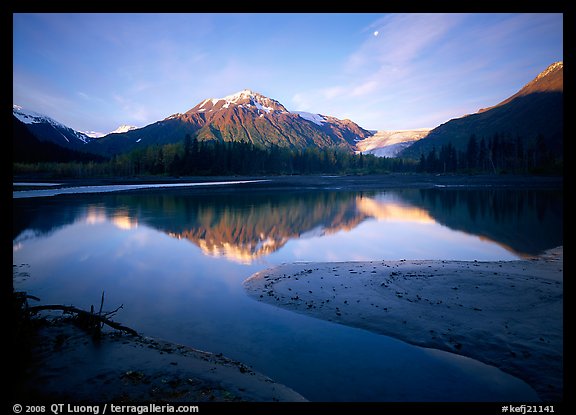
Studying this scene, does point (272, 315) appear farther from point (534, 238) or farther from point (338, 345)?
point (534, 238)

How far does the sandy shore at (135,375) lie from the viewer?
5523 mm

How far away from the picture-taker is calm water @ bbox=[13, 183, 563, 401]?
→ 6391 millimetres

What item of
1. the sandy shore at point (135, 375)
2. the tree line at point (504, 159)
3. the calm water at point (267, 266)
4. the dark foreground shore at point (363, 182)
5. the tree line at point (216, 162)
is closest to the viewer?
the sandy shore at point (135, 375)

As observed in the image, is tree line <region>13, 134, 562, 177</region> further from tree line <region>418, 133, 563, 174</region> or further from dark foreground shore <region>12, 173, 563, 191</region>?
dark foreground shore <region>12, 173, 563, 191</region>

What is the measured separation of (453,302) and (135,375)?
8585mm

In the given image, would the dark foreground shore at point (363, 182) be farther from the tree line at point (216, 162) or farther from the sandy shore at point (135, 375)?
the sandy shore at point (135, 375)

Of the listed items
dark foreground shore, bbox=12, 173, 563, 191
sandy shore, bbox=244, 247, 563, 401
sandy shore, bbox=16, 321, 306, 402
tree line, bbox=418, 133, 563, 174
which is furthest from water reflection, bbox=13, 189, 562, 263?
tree line, bbox=418, 133, 563, 174

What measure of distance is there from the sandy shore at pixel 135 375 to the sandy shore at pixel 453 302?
3562 mm

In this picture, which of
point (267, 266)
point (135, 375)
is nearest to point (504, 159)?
point (267, 266)

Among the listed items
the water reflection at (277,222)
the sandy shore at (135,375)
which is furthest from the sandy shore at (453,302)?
the water reflection at (277,222)

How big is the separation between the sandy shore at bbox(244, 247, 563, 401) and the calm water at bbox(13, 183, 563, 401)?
0.56 metres
